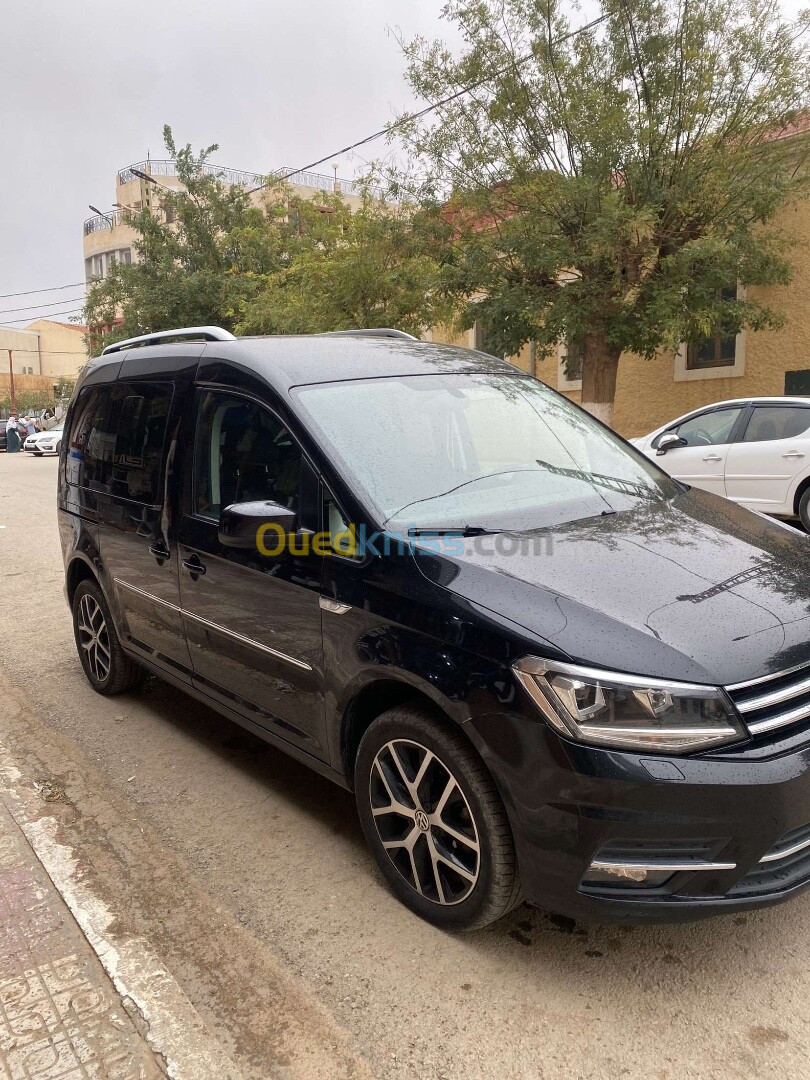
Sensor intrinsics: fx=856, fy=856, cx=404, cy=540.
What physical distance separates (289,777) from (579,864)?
1888 mm

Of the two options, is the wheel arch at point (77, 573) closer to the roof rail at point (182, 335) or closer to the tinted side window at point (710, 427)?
the roof rail at point (182, 335)

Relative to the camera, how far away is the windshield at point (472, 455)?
9.64 feet

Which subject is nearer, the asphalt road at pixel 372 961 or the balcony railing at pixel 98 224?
the asphalt road at pixel 372 961

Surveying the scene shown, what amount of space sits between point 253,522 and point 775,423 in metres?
8.14

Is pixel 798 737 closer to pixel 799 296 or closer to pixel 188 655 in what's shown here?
pixel 188 655

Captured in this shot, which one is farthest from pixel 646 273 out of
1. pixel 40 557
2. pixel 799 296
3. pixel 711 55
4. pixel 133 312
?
pixel 133 312

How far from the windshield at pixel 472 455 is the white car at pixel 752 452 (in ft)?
18.7

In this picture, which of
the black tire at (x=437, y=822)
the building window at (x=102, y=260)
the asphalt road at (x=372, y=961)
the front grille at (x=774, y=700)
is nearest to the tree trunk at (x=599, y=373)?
the asphalt road at (x=372, y=961)

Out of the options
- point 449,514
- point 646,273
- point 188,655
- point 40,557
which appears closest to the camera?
point 449,514

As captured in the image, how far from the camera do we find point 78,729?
177 inches

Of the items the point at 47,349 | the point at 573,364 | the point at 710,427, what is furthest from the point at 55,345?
the point at 710,427

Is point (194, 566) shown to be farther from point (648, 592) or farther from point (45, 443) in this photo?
point (45, 443)

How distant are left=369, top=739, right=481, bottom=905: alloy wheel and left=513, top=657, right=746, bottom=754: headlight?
495 mm

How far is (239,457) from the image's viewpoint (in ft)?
11.1
